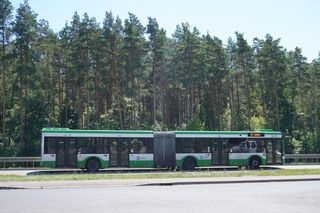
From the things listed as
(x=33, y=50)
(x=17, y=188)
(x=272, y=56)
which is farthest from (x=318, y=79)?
(x=17, y=188)

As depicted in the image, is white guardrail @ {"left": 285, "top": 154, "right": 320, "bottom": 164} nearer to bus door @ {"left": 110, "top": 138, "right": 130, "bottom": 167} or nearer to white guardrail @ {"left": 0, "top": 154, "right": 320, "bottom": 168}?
white guardrail @ {"left": 0, "top": 154, "right": 320, "bottom": 168}

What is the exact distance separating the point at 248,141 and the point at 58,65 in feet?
117

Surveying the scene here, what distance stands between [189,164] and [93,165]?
6709 millimetres

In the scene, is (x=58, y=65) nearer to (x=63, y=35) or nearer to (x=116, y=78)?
(x=63, y=35)

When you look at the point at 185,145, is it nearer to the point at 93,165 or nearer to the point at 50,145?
the point at 93,165

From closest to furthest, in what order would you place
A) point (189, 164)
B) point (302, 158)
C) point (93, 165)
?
point (93, 165) → point (189, 164) → point (302, 158)

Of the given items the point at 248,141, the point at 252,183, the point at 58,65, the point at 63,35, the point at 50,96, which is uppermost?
the point at 63,35

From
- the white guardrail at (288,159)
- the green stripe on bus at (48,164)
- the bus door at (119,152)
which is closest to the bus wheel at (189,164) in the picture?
the bus door at (119,152)

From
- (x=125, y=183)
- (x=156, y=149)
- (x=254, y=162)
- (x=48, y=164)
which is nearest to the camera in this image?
(x=125, y=183)

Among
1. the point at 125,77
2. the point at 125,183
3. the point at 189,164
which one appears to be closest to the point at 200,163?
the point at 189,164

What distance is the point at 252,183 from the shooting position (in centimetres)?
2044

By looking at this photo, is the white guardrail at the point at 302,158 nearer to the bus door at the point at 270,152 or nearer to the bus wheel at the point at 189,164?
the bus door at the point at 270,152

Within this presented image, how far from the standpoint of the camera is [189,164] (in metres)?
30.4

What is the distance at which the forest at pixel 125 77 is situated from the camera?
1853 inches
